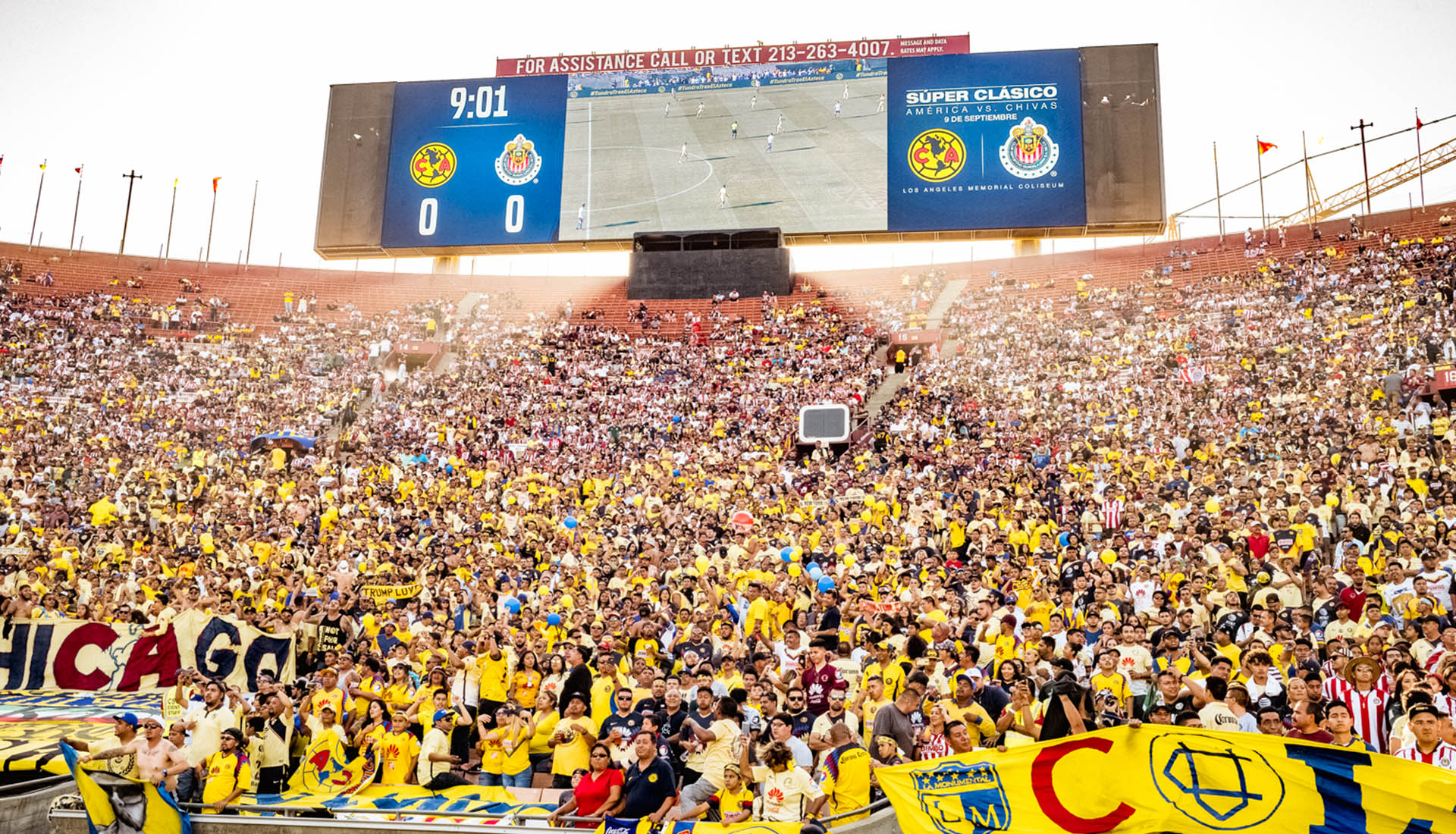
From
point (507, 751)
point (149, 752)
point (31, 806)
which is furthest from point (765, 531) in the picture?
point (31, 806)

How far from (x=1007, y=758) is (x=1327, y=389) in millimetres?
16671

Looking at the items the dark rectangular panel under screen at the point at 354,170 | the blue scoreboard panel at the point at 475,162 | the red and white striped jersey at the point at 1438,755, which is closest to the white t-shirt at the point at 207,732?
the red and white striped jersey at the point at 1438,755

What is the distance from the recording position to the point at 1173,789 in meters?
6.48

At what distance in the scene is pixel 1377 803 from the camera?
595cm

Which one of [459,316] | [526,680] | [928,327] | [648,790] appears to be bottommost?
[648,790]

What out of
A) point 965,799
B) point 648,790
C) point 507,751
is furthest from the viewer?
point 507,751

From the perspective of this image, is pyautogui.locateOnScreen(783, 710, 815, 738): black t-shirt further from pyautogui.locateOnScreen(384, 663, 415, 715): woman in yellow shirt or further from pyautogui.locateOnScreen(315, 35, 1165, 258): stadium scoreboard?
pyautogui.locateOnScreen(315, 35, 1165, 258): stadium scoreboard

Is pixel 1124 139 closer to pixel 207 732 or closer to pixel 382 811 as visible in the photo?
pixel 382 811

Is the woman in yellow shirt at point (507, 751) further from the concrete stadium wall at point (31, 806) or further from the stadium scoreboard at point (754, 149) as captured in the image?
the stadium scoreboard at point (754, 149)

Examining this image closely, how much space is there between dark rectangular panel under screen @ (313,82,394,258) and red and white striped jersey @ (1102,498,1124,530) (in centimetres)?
2306

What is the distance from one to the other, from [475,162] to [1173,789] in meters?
28.6

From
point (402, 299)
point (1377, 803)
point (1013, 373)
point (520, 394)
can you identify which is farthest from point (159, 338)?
point (1377, 803)

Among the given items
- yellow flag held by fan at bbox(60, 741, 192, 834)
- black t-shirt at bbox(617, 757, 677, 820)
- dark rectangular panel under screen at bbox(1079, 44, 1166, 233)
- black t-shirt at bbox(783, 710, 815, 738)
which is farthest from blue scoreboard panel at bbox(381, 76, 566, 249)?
black t-shirt at bbox(617, 757, 677, 820)

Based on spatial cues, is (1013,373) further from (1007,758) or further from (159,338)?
(159,338)
